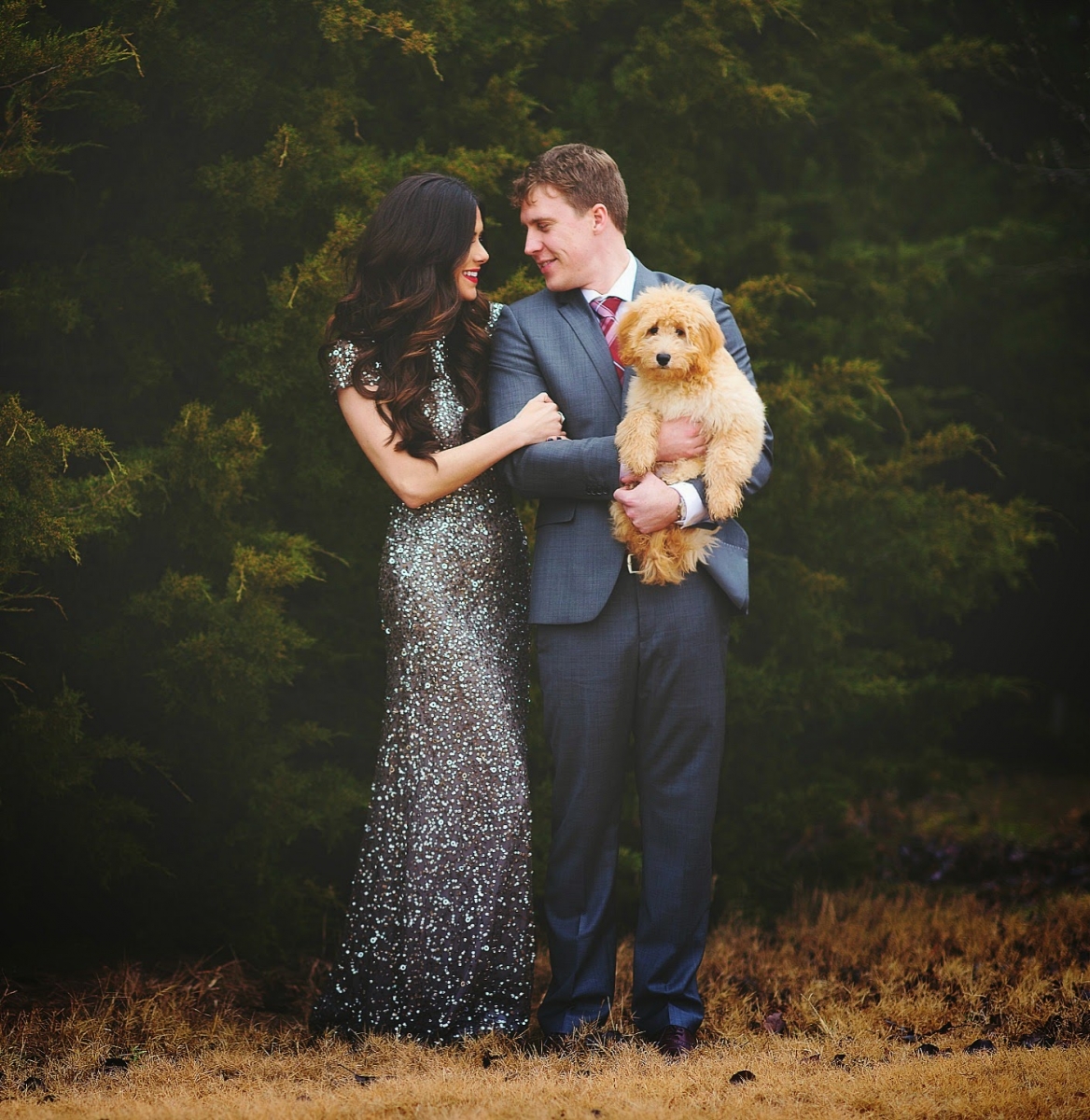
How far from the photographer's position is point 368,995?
3854mm

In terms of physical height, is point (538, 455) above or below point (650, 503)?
above

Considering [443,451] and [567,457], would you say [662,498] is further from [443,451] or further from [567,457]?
[443,451]

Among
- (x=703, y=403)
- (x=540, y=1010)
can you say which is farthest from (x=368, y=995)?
(x=703, y=403)

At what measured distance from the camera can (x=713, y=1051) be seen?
386cm

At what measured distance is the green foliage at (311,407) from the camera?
4508mm

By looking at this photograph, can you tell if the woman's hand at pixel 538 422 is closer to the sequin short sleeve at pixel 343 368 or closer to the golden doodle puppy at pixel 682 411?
the golden doodle puppy at pixel 682 411

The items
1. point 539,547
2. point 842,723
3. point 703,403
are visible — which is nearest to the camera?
point 703,403

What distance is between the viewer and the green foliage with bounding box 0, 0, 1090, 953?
451 centimetres

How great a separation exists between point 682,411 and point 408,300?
3.25ft

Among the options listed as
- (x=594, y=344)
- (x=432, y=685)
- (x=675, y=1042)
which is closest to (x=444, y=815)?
(x=432, y=685)

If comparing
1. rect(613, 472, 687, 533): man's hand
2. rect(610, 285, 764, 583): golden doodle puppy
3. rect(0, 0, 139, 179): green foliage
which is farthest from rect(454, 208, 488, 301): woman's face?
rect(0, 0, 139, 179): green foliage

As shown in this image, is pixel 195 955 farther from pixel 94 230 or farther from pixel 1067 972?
pixel 1067 972

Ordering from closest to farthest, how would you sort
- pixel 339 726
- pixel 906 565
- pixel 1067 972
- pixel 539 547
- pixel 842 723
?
pixel 539 547 < pixel 1067 972 < pixel 339 726 < pixel 906 565 < pixel 842 723

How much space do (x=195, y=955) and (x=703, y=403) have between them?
3.14 metres
